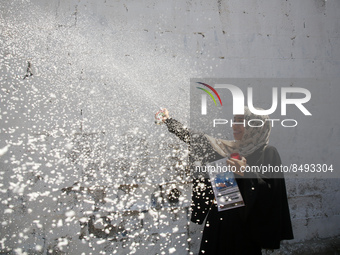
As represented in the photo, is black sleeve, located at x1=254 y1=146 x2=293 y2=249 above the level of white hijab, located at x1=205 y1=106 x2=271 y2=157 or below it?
below

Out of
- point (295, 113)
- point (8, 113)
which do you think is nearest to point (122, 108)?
point (8, 113)

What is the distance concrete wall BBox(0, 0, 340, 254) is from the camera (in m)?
1.60

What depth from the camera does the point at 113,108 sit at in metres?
1.70

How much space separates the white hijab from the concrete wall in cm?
25

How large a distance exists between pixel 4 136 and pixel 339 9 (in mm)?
2704

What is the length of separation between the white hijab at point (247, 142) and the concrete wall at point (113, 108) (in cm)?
25

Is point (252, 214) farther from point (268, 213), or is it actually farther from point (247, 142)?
point (247, 142)

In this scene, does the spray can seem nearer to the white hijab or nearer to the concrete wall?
the concrete wall

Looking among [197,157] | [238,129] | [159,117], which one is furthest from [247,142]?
[159,117]

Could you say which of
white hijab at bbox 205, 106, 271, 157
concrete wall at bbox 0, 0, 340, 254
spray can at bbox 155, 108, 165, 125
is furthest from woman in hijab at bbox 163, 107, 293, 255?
spray can at bbox 155, 108, 165, 125

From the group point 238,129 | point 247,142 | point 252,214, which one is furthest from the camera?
point 238,129

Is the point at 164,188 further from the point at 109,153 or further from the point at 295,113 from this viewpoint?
the point at 295,113

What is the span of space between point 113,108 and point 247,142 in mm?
954

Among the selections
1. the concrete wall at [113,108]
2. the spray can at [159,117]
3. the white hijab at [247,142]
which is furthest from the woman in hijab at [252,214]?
the spray can at [159,117]
